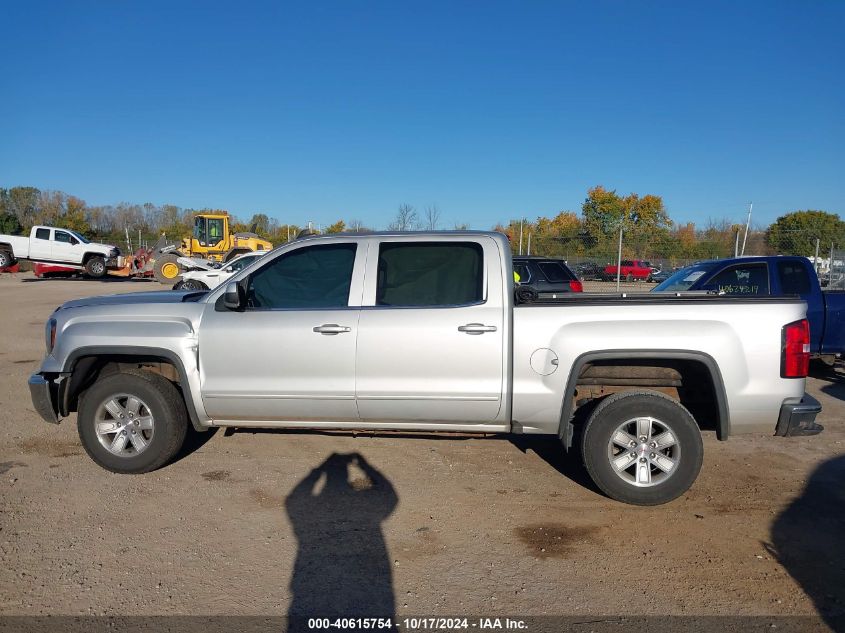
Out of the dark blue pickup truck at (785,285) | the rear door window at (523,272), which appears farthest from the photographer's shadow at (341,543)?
the rear door window at (523,272)

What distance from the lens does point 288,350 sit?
4.57 m

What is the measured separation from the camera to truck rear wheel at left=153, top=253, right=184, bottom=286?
26422 mm

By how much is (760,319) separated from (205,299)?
417 centimetres

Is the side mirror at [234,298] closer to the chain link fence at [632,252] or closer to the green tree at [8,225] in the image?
the chain link fence at [632,252]

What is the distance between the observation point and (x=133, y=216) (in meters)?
74.7

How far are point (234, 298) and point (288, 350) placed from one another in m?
0.57

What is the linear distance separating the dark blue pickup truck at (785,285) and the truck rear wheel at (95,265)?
25.4 m

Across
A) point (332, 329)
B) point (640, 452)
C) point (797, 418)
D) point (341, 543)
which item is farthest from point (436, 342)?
point (797, 418)

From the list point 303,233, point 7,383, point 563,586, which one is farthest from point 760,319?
point 7,383

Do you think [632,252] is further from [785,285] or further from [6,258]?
[6,258]

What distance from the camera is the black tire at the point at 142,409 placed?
4.74 metres

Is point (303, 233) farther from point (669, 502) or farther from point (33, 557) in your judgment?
point (669, 502)

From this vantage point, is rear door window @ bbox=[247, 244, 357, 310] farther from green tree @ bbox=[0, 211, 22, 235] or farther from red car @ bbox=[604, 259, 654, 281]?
green tree @ bbox=[0, 211, 22, 235]

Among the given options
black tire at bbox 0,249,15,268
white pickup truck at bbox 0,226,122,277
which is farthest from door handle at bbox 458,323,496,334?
black tire at bbox 0,249,15,268
